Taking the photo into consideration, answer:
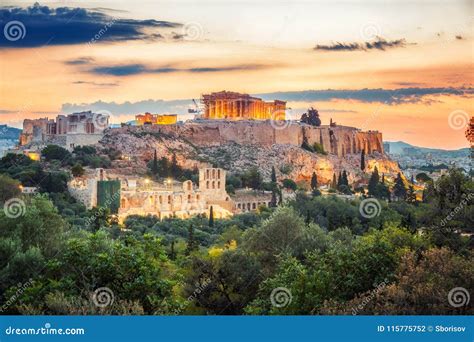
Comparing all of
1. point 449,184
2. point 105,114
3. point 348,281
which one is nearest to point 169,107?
point 105,114

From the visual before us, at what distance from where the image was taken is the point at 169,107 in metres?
31.7

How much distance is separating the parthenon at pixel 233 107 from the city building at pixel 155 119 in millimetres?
2064

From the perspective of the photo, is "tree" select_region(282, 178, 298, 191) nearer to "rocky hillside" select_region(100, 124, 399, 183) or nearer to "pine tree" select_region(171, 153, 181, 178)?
"rocky hillside" select_region(100, 124, 399, 183)

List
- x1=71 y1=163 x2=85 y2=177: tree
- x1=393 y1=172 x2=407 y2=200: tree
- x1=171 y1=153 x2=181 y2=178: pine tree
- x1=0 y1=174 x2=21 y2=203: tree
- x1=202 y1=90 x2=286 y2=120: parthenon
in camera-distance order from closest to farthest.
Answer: x1=0 y1=174 x2=21 y2=203: tree < x1=71 y1=163 x2=85 y2=177: tree < x1=393 y1=172 x2=407 y2=200: tree < x1=171 y1=153 x2=181 y2=178: pine tree < x1=202 y1=90 x2=286 y2=120: parthenon

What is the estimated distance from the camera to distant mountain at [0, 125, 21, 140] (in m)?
23.4

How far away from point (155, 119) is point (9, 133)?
361 inches

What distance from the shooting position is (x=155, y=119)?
3316cm

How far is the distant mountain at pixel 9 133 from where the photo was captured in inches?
920

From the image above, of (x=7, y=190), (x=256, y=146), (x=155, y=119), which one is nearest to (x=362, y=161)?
(x=256, y=146)

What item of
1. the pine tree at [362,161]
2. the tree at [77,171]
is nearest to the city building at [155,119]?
the pine tree at [362,161]

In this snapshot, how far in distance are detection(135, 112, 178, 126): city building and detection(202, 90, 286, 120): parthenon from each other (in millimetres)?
2064

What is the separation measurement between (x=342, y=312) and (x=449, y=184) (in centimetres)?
365

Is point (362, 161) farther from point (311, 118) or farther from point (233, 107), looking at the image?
point (233, 107)

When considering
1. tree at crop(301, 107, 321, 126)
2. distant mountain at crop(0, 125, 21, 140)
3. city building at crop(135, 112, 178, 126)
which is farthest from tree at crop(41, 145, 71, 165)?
tree at crop(301, 107, 321, 126)
